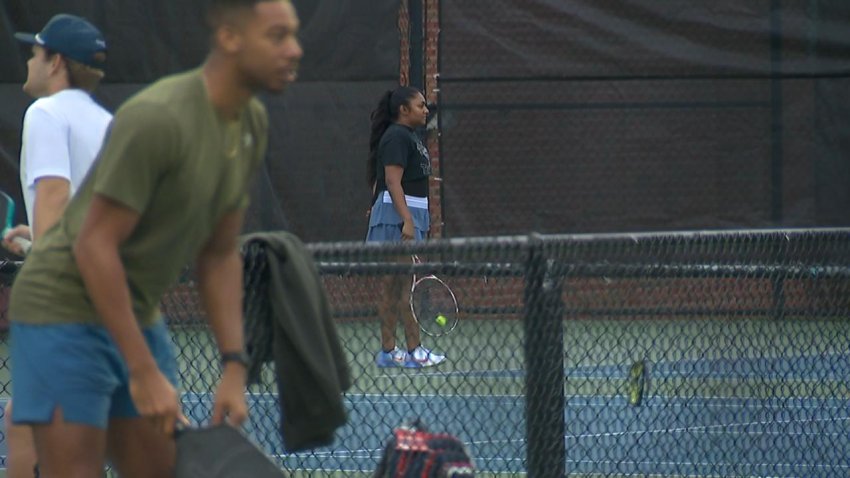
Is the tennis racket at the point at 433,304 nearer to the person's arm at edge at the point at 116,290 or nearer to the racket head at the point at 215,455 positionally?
the racket head at the point at 215,455

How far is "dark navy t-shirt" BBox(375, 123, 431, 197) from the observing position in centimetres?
952

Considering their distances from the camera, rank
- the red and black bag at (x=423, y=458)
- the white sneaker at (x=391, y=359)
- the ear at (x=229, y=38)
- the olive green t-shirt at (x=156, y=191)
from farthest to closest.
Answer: the white sneaker at (x=391, y=359)
the red and black bag at (x=423, y=458)
the ear at (x=229, y=38)
the olive green t-shirt at (x=156, y=191)

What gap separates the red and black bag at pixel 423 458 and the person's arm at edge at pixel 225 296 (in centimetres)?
55

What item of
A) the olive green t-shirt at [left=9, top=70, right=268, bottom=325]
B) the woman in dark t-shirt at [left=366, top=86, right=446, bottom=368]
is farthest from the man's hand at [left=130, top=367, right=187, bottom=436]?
the woman in dark t-shirt at [left=366, top=86, right=446, bottom=368]

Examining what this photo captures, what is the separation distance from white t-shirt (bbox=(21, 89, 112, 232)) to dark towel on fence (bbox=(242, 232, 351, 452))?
898 millimetres

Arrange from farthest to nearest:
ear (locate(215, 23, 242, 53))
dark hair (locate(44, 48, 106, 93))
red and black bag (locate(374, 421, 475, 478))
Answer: dark hair (locate(44, 48, 106, 93)) → red and black bag (locate(374, 421, 475, 478)) → ear (locate(215, 23, 242, 53))

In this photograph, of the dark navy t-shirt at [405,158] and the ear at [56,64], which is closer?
the ear at [56,64]

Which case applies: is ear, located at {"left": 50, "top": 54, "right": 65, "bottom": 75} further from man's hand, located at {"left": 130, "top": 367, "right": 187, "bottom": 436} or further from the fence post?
man's hand, located at {"left": 130, "top": 367, "right": 187, "bottom": 436}

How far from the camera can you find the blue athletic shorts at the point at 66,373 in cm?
350

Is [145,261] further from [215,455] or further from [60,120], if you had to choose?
[60,120]

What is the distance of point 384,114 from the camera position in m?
9.91

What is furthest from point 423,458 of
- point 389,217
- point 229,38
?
point 389,217

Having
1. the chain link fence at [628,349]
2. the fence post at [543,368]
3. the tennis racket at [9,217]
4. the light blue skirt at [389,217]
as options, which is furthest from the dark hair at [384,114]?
the fence post at [543,368]

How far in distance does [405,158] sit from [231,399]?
19.6ft
